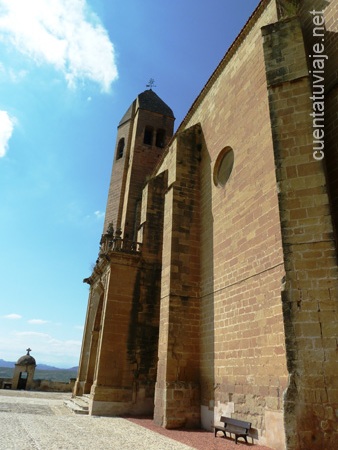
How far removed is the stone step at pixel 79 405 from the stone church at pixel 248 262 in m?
0.59

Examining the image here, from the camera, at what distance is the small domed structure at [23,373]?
19.1m

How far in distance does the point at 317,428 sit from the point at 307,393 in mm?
426

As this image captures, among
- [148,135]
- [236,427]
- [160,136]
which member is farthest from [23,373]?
[236,427]

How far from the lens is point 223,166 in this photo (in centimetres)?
956

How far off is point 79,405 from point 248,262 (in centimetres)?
823

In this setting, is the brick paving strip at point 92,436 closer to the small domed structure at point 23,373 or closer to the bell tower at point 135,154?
the bell tower at point 135,154

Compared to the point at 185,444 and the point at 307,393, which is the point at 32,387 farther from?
the point at 307,393

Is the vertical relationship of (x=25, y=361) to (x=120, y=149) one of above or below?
below

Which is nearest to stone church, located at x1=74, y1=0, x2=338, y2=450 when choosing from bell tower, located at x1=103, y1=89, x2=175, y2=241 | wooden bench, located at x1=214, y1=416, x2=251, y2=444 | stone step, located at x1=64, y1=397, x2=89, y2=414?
wooden bench, located at x1=214, y1=416, x2=251, y2=444

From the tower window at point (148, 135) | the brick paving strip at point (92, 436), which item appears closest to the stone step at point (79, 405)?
the brick paving strip at point (92, 436)

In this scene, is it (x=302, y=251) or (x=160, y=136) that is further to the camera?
(x=160, y=136)

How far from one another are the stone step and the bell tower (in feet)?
23.0

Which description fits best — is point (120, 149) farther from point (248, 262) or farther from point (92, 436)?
point (92, 436)

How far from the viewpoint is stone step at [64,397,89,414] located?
34.8 feet
